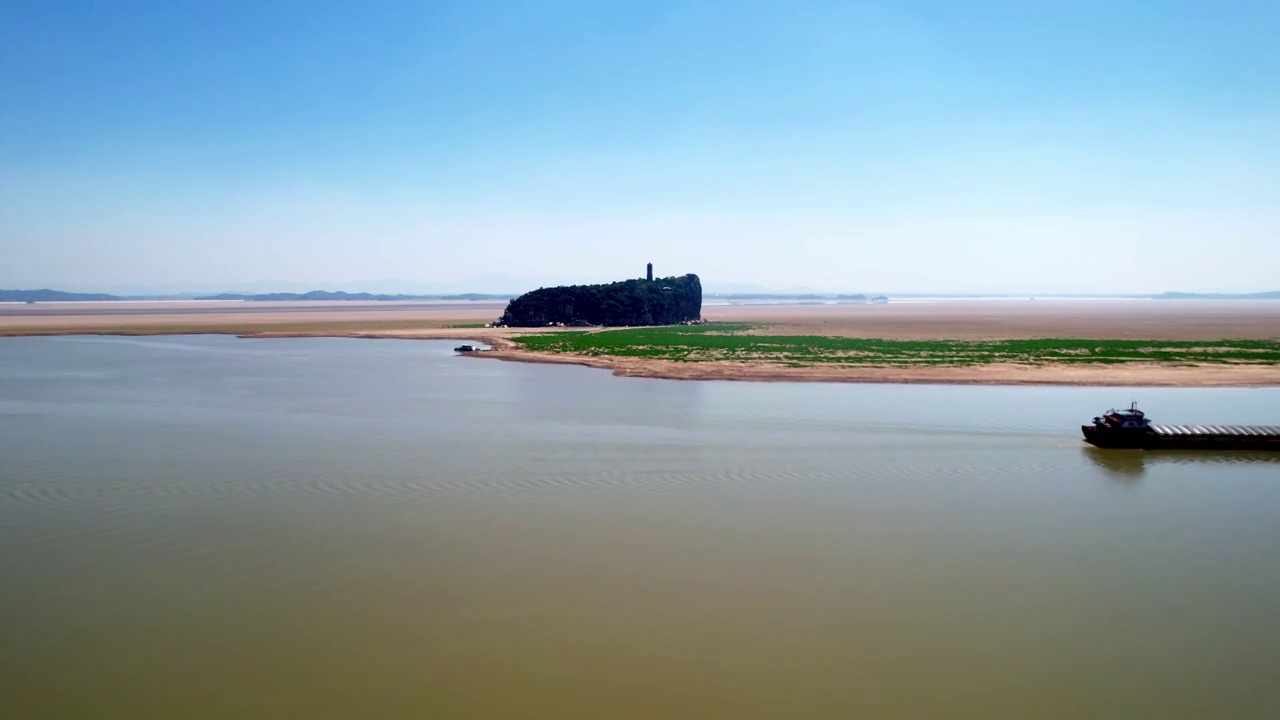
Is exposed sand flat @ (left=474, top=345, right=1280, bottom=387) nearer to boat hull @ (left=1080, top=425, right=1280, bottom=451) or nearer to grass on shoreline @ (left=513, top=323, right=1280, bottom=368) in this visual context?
grass on shoreline @ (left=513, top=323, right=1280, bottom=368)

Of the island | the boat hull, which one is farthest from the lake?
the island

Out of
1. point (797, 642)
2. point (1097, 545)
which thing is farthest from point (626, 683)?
point (1097, 545)

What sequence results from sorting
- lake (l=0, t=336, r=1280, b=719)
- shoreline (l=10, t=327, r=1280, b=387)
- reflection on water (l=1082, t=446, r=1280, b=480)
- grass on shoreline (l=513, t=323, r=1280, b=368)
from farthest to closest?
grass on shoreline (l=513, t=323, r=1280, b=368)
shoreline (l=10, t=327, r=1280, b=387)
reflection on water (l=1082, t=446, r=1280, b=480)
lake (l=0, t=336, r=1280, b=719)

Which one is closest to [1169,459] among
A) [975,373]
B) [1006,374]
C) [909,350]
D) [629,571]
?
[1006,374]

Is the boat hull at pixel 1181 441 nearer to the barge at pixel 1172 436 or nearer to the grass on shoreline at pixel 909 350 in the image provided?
the barge at pixel 1172 436

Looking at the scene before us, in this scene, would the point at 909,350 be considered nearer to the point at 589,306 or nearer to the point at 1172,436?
the point at 1172,436

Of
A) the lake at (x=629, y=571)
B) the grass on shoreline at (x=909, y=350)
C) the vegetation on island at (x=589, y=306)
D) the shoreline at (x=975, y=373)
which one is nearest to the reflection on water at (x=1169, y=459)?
the lake at (x=629, y=571)
